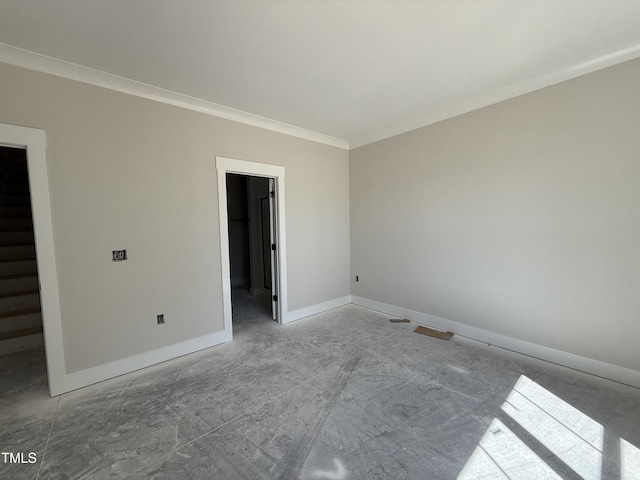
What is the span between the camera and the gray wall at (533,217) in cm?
233

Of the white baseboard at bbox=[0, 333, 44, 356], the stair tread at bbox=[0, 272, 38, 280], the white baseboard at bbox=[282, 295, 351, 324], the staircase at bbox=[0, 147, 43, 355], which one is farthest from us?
the white baseboard at bbox=[282, 295, 351, 324]

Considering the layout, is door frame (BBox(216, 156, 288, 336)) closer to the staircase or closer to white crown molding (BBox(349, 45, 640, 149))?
white crown molding (BBox(349, 45, 640, 149))

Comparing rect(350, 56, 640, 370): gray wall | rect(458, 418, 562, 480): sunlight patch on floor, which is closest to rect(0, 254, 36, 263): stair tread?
rect(350, 56, 640, 370): gray wall

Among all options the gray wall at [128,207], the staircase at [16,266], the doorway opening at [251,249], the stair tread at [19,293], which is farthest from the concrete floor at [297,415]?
the doorway opening at [251,249]

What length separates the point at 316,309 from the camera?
4.35m

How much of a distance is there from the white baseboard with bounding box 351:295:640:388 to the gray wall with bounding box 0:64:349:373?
2.76m

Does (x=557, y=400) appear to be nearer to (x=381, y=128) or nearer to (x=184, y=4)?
(x=381, y=128)

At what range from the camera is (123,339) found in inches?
105

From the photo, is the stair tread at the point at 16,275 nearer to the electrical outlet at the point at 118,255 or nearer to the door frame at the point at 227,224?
the electrical outlet at the point at 118,255

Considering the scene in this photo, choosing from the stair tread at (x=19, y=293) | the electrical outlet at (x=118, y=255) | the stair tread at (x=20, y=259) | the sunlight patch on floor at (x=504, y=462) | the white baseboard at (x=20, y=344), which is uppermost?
the electrical outlet at (x=118, y=255)

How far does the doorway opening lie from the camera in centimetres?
446

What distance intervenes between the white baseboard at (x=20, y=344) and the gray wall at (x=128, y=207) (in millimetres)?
1491

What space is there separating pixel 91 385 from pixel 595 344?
476cm

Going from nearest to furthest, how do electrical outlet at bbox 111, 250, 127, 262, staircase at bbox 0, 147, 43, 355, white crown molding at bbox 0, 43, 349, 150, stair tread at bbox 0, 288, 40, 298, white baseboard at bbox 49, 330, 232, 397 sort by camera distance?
white crown molding at bbox 0, 43, 349, 150
white baseboard at bbox 49, 330, 232, 397
electrical outlet at bbox 111, 250, 127, 262
staircase at bbox 0, 147, 43, 355
stair tread at bbox 0, 288, 40, 298
